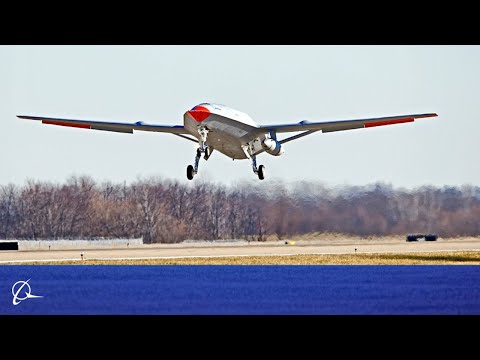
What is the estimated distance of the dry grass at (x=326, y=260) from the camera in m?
64.6

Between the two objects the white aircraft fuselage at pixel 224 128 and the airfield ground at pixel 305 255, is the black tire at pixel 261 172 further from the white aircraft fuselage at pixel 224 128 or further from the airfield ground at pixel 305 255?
the airfield ground at pixel 305 255

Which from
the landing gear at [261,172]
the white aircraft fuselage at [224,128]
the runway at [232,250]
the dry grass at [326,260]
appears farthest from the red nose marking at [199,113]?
the runway at [232,250]

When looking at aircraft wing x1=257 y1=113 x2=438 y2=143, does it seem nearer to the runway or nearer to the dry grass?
the dry grass

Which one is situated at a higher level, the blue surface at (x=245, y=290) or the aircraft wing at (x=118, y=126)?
the aircraft wing at (x=118, y=126)

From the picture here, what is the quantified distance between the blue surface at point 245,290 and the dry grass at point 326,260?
2229 mm

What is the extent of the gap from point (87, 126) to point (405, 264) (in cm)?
2244

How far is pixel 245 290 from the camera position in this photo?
45.3 m

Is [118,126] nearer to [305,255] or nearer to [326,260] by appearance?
[326,260]

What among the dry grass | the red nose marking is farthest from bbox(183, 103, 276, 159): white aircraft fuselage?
the dry grass

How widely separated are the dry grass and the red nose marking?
2094 cm

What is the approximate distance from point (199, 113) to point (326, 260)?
2483cm
